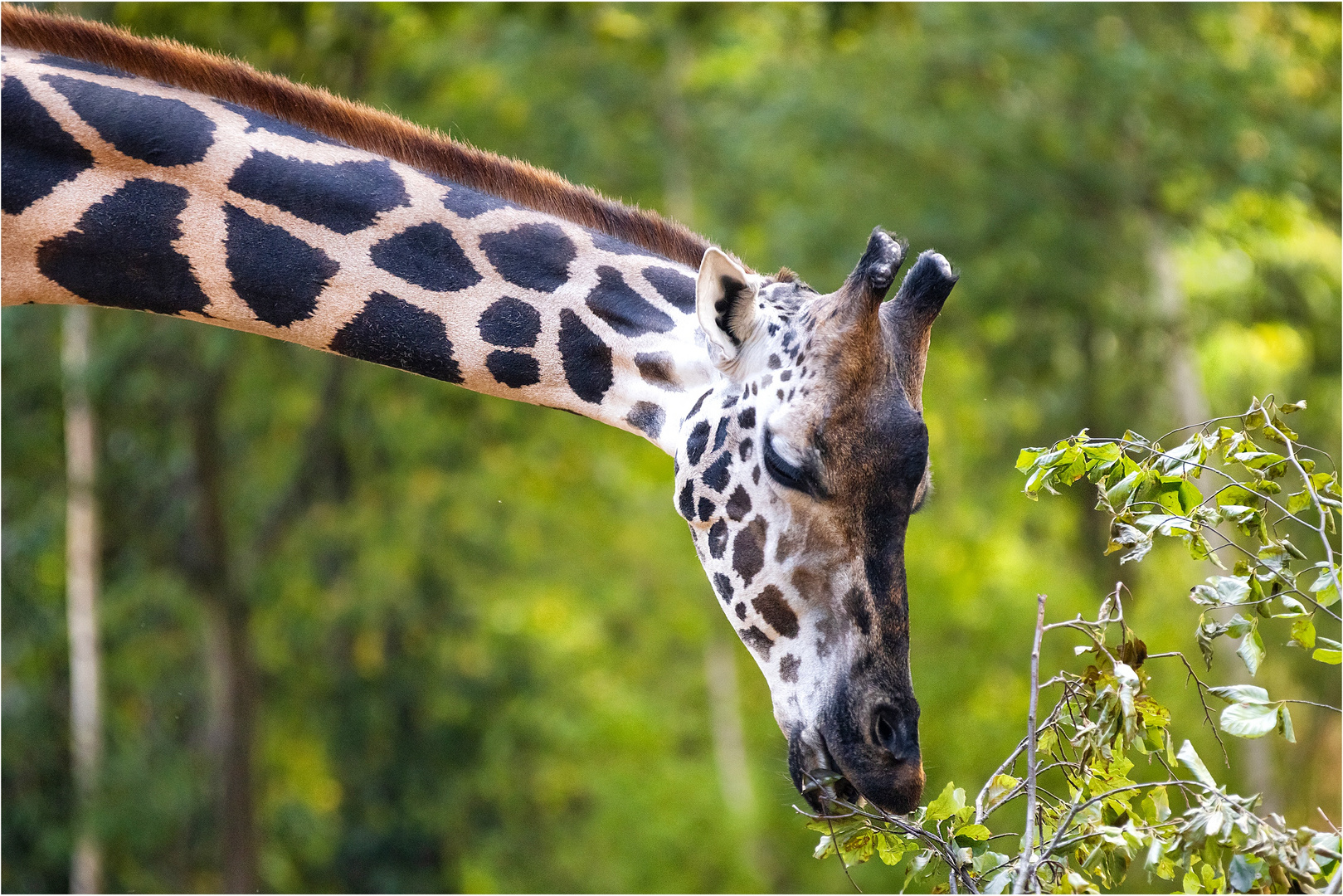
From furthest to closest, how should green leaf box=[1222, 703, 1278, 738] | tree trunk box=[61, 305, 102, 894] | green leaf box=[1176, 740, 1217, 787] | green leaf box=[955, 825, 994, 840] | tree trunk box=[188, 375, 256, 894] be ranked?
tree trunk box=[61, 305, 102, 894] < tree trunk box=[188, 375, 256, 894] < green leaf box=[955, 825, 994, 840] < green leaf box=[1176, 740, 1217, 787] < green leaf box=[1222, 703, 1278, 738]

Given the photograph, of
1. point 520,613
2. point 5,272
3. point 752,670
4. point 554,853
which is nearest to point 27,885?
point 554,853

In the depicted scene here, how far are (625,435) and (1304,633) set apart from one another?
1123 centimetres

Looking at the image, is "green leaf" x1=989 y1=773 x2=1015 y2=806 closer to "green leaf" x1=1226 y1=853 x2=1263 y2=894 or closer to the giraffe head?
the giraffe head

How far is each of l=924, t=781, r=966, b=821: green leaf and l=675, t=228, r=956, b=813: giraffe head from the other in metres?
0.07

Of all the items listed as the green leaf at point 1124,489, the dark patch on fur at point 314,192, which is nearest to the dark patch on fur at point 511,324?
the dark patch on fur at point 314,192

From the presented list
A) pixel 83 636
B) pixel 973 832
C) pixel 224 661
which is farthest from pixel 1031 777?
pixel 83 636

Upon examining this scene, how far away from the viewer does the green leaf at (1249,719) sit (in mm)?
2254

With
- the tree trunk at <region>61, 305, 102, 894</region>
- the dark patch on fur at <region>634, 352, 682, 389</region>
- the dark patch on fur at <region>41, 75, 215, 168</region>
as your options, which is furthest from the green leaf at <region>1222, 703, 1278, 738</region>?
the tree trunk at <region>61, 305, 102, 894</region>

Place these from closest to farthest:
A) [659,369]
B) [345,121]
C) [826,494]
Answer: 1. [826,494]
2. [659,369]
3. [345,121]

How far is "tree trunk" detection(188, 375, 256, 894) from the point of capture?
35.4 feet

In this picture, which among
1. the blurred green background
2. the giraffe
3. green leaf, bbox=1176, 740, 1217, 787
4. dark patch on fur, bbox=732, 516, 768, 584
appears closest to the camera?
green leaf, bbox=1176, 740, 1217, 787

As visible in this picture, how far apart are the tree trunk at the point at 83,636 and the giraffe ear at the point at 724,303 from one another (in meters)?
9.54

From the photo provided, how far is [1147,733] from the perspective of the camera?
265 cm

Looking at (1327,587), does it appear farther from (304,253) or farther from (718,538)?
(304,253)
